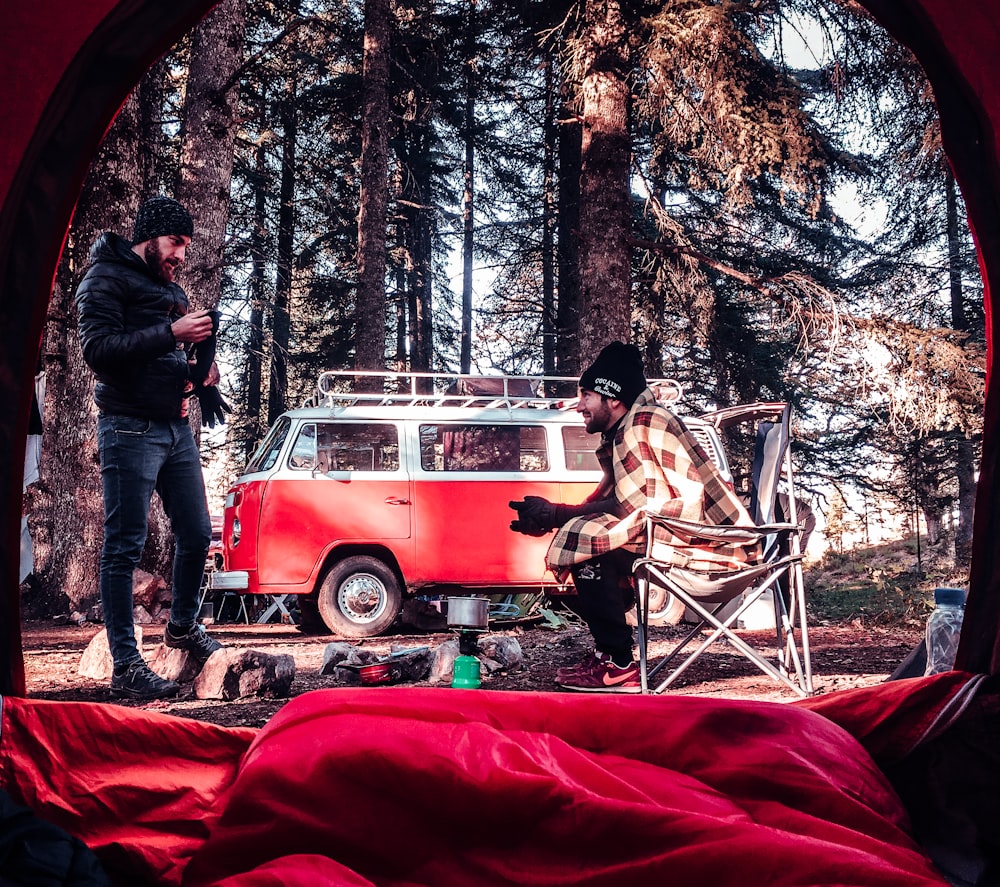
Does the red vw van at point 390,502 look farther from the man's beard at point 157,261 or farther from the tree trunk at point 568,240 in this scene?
the man's beard at point 157,261

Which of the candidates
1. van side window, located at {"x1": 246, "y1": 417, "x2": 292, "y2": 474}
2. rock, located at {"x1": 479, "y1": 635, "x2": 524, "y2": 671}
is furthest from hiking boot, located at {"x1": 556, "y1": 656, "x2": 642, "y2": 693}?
van side window, located at {"x1": 246, "y1": 417, "x2": 292, "y2": 474}

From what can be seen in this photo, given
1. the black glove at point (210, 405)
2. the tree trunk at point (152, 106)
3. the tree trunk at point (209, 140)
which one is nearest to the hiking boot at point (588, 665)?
the black glove at point (210, 405)

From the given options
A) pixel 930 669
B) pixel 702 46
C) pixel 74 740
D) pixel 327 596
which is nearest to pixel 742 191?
pixel 702 46

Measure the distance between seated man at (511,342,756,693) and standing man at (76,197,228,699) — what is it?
1.53 meters

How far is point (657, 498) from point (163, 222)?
2.38m

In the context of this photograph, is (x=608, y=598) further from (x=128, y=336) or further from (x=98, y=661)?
(x=98, y=661)

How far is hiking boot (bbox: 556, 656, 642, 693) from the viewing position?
4.05 m

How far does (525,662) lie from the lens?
18.3 ft

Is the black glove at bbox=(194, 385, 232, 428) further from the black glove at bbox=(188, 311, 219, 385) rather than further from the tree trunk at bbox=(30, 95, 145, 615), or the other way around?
the tree trunk at bbox=(30, 95, 145, 615)

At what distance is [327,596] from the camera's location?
7.41m

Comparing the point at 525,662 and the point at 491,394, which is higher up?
the point at 491,394

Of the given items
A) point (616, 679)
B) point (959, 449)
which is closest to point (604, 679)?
point (616, 679)

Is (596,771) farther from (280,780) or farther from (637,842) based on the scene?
(280,780)

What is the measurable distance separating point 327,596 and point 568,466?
2467 mm
